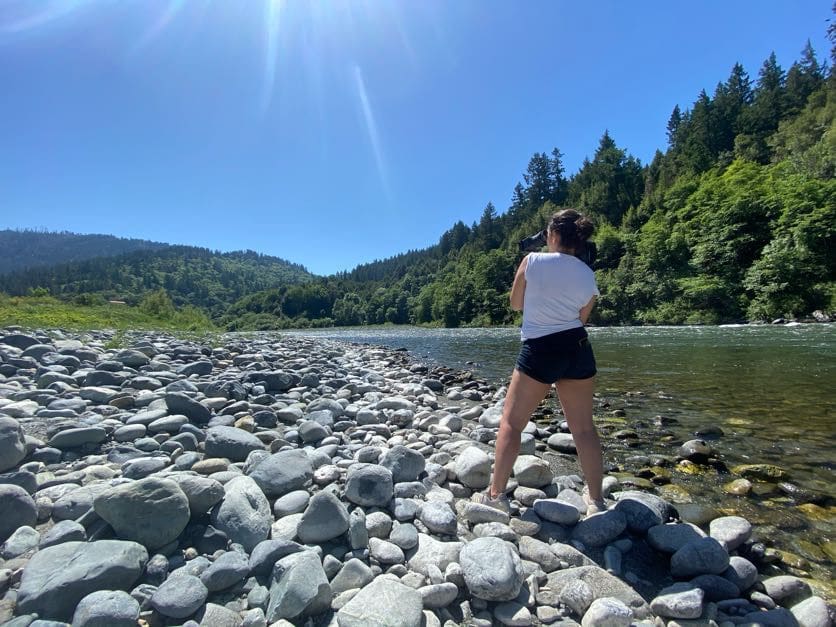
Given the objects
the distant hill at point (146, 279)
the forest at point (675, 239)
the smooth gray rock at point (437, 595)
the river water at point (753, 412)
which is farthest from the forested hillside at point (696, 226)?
the smooth gray rock at point (437, 595)

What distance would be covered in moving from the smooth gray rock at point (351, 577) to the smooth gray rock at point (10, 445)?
128 inches

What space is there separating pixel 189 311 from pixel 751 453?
47.4 metres

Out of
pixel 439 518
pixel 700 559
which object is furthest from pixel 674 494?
pixel 439 518

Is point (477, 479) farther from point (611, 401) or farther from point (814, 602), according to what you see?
point (611, 401)

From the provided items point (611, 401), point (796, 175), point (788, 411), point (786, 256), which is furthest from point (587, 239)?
point (796, 175)

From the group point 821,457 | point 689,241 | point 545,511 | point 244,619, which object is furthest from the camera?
point 689,241

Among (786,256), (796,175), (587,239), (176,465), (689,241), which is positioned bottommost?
(176,465)

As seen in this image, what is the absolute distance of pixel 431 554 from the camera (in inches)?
101

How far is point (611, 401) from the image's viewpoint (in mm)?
7684

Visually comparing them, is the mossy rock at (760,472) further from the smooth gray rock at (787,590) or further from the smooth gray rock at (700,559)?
the smooth gray rock at (700,559)

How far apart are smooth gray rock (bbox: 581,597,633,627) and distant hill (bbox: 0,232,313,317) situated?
381 feet

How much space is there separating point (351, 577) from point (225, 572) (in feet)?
2.41

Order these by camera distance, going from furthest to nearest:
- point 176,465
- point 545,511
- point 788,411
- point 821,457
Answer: point 788,411 < point 821,457 < point 176,465 < point 545,511

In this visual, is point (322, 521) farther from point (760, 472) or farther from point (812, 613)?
point (760, 472)
